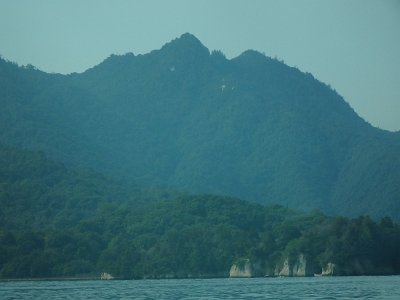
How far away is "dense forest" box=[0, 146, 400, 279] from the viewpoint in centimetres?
12206

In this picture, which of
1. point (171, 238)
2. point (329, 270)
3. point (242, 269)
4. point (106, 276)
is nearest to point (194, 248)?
point (171, 238)

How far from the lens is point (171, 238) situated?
136 m

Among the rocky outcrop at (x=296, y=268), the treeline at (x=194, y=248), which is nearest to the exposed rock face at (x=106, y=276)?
the treeline at (x=194, y=248)

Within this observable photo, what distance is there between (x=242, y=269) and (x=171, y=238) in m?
13.7

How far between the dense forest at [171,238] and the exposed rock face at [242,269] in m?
1.40

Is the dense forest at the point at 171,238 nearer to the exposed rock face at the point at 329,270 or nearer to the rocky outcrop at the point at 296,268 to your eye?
the exposed rock face at the point at 329,270

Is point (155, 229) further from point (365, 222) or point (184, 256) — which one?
point (365, 222)

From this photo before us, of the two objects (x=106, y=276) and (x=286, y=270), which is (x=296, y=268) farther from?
(x=106, y=276)

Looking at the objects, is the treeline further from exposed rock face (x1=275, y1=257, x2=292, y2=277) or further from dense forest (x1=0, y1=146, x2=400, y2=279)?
exposed rock face (x1=275, y1=257, x2=292, y2=277)

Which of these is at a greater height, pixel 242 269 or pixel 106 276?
pixel 242 269

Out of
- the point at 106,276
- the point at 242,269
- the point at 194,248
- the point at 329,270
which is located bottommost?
the point at 106,276

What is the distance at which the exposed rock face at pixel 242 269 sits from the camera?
127125 millimetres

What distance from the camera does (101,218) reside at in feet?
520

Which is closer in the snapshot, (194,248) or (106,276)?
(106,276)
